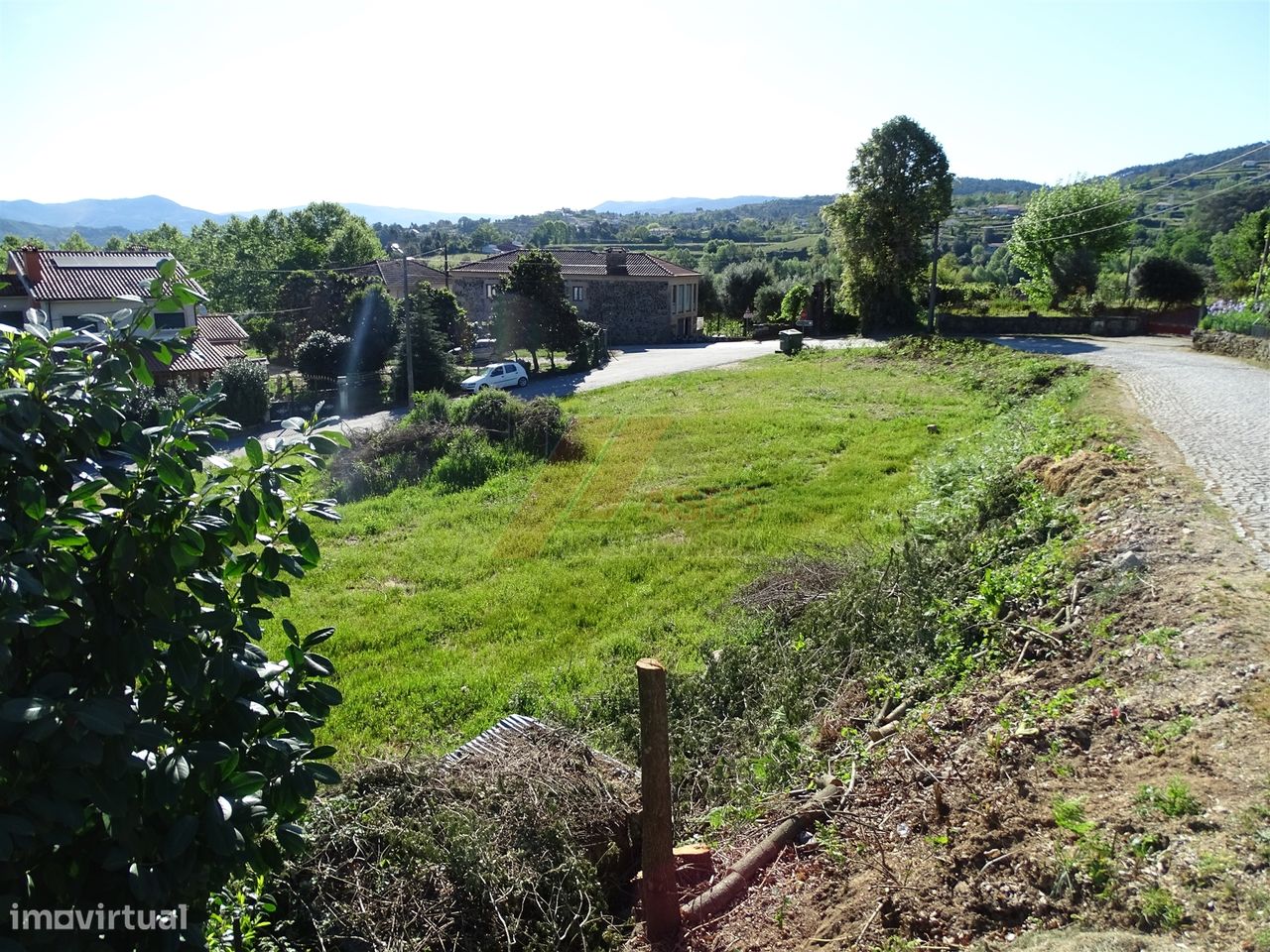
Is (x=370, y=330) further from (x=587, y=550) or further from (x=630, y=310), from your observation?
(x=587, y=550)

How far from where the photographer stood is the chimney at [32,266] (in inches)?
1325

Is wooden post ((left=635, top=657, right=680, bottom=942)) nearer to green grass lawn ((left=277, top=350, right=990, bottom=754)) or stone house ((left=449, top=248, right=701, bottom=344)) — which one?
green grass lawn ((left=277, top=350, right=990, bottom=754))

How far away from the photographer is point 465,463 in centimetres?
1759

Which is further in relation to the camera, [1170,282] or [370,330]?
[1170,282]

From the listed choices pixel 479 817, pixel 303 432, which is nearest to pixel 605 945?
pixel 479 817

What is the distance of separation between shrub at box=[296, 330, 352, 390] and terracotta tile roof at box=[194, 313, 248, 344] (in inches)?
249

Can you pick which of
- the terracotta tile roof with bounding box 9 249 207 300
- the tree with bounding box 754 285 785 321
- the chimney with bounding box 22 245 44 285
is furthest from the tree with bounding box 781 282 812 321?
the chimney with bounding box 22 245 44 285

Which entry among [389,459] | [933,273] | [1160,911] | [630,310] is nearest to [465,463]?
[389,459]

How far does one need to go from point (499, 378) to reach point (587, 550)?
18.0m

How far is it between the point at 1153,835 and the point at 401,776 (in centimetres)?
410

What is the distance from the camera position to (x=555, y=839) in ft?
15.7

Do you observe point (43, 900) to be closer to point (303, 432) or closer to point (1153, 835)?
point (303, 432)

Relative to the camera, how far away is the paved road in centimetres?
855

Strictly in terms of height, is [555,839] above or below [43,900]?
below
